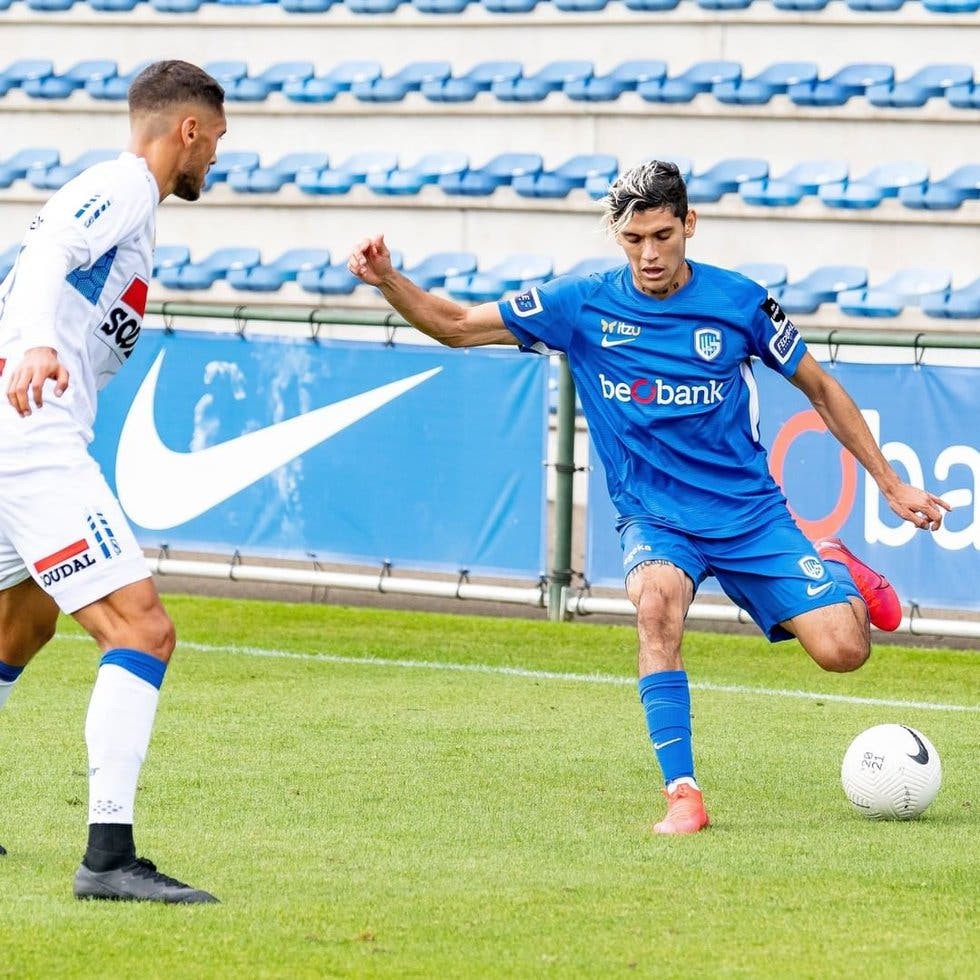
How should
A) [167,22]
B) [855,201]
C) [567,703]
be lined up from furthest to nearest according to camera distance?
[167,22], [855,201], [567,703]

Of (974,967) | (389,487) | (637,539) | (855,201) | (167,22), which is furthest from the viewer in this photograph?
(167,22)

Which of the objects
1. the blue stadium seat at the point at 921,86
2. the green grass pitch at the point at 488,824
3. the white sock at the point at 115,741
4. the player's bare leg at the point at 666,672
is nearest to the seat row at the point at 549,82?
the blue stadium seat at the point at 921,86

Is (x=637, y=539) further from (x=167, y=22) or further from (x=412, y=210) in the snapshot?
(x=167, y=22)

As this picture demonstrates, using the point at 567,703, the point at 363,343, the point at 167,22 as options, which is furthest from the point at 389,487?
the point at 167,22

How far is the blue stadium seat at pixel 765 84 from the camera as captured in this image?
15.1m

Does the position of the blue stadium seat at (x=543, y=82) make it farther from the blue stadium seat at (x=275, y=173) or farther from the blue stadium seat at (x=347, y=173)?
the blue stadium seat at (x=275, y=173)

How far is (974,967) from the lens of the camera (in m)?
4.16

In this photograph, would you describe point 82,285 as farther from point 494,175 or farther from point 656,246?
point 494,175

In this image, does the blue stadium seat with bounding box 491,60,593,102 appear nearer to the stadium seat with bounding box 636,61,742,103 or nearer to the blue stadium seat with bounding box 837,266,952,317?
the stadium seat with bounding box 636,61,742,103

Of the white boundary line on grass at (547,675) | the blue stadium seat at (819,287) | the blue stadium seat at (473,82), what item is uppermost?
the blue stadium seat at (473,82)

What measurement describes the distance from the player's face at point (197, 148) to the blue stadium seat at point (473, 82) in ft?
37.9

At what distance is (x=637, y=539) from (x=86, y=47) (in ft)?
46.1

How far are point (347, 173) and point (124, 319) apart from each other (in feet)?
39.2

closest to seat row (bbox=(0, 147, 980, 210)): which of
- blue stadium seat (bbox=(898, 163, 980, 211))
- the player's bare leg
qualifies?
blue stadium seat (bbox=(898, 163, 980, 211))
